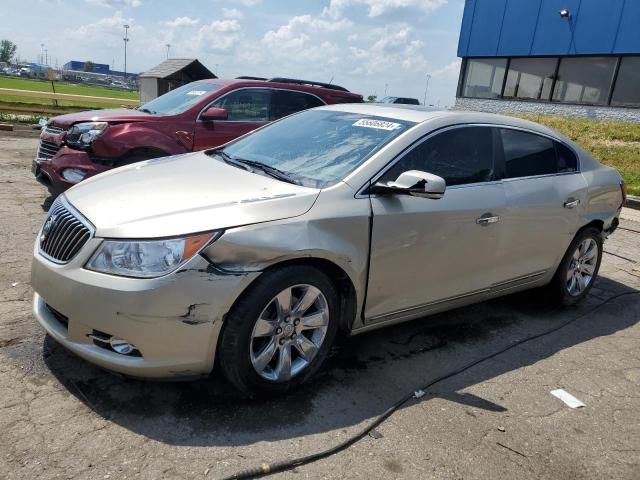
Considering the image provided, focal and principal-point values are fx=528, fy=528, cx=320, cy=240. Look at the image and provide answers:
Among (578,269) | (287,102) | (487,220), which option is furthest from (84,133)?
(578,269)

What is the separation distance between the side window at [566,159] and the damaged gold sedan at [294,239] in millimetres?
103

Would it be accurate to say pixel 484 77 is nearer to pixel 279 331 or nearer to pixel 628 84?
pixel 628 84

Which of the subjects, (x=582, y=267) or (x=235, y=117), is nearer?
(x=582, y=267)

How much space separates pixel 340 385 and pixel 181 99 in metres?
5.04

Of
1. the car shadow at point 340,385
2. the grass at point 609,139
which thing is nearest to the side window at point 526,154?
the car shadow at point 340,385

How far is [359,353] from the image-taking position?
356 centimetres

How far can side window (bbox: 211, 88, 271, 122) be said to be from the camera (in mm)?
6816

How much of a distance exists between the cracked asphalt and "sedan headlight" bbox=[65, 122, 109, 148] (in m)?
2.28

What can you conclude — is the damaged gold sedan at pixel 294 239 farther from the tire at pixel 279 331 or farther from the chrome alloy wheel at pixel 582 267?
the chrome alloy wheel at pixel 582 267

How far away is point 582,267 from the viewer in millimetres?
4844

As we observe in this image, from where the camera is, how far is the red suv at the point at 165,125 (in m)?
5.84

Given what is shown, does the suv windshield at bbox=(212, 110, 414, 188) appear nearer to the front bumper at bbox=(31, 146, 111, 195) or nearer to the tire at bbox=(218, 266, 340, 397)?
the tire at bbox=(218, 266, 340, 397)

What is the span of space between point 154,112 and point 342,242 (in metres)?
4.70

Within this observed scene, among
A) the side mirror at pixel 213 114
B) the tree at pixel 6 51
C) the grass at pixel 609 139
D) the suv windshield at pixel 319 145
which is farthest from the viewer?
the tree at pixel 6 51
